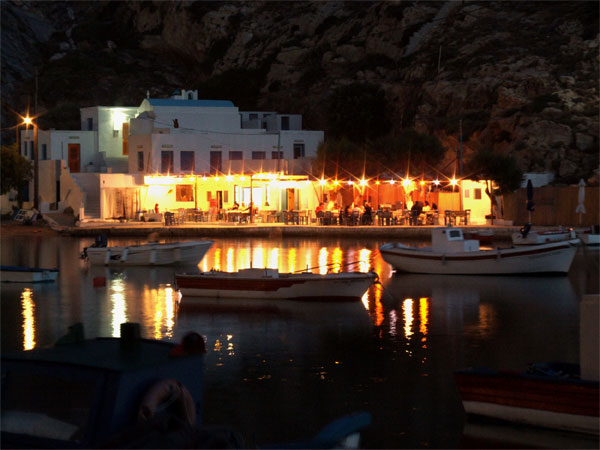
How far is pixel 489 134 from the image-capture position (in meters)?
62.4

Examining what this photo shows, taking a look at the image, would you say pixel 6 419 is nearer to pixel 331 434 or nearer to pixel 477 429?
pixel 331 434

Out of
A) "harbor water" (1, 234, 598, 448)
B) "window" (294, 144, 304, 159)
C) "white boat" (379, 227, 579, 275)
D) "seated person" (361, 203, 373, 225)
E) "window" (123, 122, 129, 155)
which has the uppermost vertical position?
"window" (123, 122, 129, 155)

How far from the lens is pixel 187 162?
53.8 metres

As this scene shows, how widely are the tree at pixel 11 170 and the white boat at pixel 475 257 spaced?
33531 mm

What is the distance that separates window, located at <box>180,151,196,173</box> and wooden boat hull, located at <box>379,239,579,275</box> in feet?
86.9

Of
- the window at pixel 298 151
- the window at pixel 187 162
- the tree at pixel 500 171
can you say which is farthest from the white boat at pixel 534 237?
the window at pixel 298 151

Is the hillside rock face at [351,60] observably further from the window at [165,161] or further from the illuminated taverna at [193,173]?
the window at [165,161]

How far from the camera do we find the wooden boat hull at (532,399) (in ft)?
34.2

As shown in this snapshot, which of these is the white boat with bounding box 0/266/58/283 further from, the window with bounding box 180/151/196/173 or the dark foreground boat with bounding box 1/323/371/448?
the window with bounding box 180/151/196/173

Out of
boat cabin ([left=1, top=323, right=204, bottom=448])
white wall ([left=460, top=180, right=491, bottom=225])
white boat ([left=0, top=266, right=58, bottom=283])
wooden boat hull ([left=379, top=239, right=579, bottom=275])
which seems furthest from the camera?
white wall ([left=460, top=180, right=491, bottom=225])

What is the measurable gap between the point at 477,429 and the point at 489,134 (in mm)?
52888

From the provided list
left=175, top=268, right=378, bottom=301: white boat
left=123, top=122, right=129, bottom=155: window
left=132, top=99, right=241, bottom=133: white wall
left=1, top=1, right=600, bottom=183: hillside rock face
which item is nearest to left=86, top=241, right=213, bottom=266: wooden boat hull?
left=175, top=268, right=378, bottom=301: white boat

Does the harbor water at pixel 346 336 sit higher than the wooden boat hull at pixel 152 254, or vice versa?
the wooden boat hull at pixel 152 254

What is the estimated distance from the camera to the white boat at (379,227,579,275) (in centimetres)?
2844
